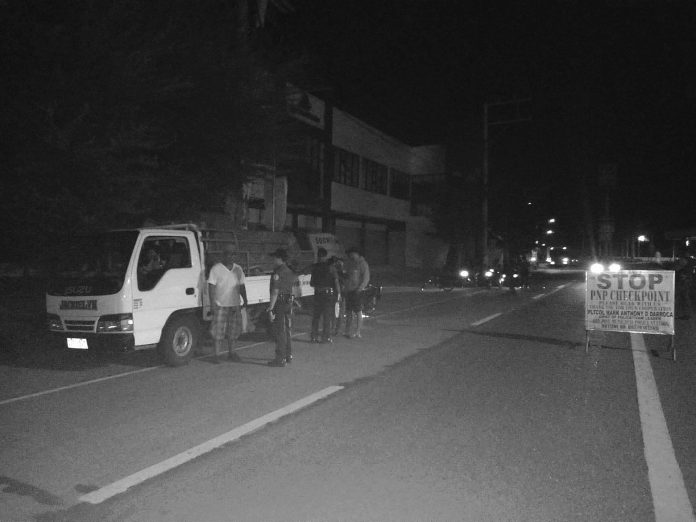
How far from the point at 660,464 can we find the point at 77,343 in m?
7.34

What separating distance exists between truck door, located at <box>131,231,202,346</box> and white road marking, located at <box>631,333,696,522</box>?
20.8ft

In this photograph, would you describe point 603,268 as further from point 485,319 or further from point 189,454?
point 189,454

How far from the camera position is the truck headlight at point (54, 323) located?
29.3ft

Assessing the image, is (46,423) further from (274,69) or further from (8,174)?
(274,69)

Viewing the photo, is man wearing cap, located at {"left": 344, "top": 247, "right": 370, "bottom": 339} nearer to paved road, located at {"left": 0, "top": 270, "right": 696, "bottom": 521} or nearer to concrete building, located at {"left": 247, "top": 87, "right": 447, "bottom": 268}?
paved road, located at {"left": 0, "top": 270, "right": 696, "bottom": 521}

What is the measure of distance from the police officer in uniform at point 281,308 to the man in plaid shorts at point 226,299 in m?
0.65

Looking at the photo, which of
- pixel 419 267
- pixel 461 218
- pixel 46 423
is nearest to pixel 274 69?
pixel 46 423

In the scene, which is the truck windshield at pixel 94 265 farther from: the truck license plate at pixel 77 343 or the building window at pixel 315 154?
→ the building window at pixel 315 154

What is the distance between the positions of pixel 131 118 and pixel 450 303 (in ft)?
43.5

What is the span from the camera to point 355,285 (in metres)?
12.4

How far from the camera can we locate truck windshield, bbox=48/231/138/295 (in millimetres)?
8695

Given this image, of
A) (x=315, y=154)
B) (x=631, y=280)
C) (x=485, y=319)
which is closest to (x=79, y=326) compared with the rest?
(x=631, y=280)

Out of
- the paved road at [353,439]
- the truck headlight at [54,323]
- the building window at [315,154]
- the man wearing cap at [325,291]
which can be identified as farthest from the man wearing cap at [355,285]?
the building window at [315,154]

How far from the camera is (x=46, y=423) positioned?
632 centimetres
